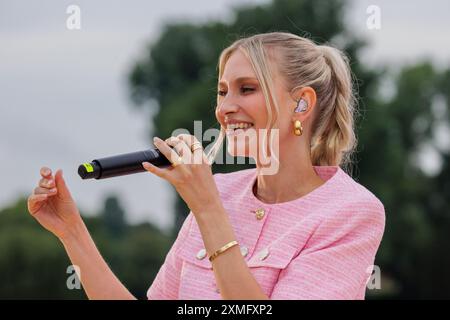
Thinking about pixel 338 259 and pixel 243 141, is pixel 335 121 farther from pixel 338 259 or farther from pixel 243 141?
pixel 338 259

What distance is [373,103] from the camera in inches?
1516

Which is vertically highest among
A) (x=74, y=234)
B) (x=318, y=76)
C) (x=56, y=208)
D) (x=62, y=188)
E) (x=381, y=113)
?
(x=318, y=76)

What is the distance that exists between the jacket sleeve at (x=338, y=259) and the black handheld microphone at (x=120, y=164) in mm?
740

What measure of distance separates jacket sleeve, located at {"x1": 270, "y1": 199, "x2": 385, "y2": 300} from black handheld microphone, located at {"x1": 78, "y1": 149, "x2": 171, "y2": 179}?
29.1 inches

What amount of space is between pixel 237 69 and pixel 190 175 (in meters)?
0.78

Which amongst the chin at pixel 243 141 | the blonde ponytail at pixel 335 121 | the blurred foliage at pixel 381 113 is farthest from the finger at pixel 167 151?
the blurred foliage at pixel 381 113

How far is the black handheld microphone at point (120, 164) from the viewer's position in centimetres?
378

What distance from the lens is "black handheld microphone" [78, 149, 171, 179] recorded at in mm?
3783

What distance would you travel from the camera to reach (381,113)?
1538 inches

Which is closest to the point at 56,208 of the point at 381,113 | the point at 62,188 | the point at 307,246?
the point at 62,188

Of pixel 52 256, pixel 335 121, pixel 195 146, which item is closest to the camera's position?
pixel 195 146

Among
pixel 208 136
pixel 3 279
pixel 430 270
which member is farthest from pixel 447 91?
pixel 208 136

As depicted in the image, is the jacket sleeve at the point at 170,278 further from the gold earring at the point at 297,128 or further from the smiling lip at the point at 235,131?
the gold earring at the point at 297,128

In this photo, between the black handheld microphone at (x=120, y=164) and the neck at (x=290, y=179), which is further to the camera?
the neck at (x=290, y=179)
